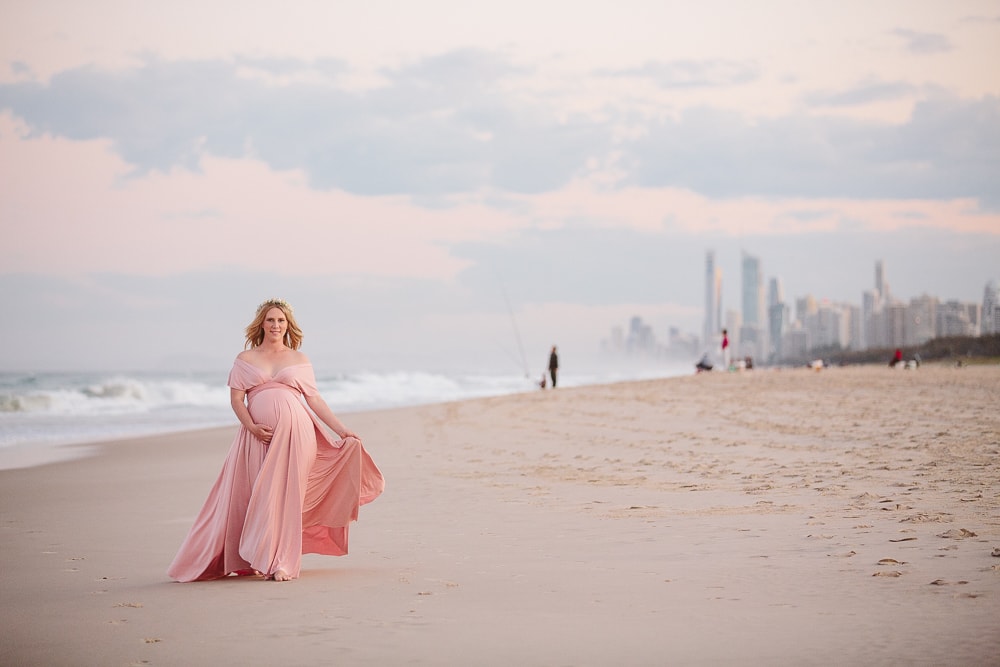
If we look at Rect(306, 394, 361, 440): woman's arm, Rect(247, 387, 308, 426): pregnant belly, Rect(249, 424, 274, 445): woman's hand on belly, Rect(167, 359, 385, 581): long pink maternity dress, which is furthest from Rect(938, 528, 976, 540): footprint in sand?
Rect(249, 424, 274, 445): woman's hand on belly

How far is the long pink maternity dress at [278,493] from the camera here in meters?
5.73

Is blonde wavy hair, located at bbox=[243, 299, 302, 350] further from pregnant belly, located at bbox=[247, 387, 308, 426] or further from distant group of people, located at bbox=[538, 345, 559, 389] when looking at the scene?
distant group of people, located at bbox=[538, 345, 559, 389]

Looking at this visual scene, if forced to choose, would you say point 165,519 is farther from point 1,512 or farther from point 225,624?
point 225,624

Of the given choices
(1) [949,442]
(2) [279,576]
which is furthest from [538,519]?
(1) [949,442]

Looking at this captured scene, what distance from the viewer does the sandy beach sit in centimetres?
418

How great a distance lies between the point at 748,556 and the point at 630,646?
2.19m

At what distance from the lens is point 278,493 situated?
5758 millimetres

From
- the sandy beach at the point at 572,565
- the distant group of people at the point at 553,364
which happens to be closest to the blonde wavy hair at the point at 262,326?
the sandy beach at the point at 572,565

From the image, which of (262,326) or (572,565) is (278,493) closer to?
(262,326)

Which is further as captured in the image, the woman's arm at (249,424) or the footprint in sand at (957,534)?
the footprint in sand at (957,534)

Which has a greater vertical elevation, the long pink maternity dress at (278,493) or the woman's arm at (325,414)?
the woman's arm at (325,414)

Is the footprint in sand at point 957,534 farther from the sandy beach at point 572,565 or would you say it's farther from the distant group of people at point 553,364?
the distant group of people at point 553,364

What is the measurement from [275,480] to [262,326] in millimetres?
982

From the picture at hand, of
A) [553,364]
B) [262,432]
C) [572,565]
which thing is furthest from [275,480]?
[553,364]
